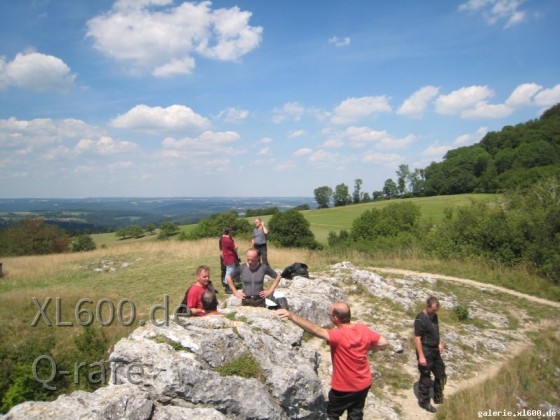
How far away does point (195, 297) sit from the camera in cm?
707

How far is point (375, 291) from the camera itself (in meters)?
13.1

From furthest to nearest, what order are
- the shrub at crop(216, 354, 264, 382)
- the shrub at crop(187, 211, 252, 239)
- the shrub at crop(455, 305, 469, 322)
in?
the shrub at crop(187, 211, 252, 239)
the shrub at crop(455, 305, 469, 322)
the shrub at crop(216, 354, 264, 382)

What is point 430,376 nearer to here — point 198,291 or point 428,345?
point 428,345

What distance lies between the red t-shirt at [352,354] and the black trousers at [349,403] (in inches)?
3.3

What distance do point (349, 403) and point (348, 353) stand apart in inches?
29.0

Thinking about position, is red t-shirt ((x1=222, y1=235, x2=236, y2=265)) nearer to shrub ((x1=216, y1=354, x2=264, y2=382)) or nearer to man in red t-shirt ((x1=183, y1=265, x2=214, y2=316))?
man in red t-shirt ((x1=183, y1=265, x2=214, y2=316))

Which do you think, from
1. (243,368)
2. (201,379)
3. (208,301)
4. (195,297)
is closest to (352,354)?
(243,368)

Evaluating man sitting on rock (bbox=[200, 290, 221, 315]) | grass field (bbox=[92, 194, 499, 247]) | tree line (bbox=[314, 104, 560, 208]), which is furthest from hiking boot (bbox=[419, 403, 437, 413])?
tree line (bbox=[314, 104, 560, 208])

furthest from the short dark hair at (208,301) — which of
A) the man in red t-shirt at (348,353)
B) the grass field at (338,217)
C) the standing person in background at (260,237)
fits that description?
the grass field at (338,217)

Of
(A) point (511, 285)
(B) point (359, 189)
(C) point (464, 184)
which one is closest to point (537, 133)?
(C) point (464, 184)

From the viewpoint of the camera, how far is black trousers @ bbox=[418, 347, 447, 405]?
21.9ft

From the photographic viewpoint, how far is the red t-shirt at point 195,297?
702 cm

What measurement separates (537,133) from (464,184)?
20.0m

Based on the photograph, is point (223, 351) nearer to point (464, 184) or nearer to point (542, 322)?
point (542, 322)
